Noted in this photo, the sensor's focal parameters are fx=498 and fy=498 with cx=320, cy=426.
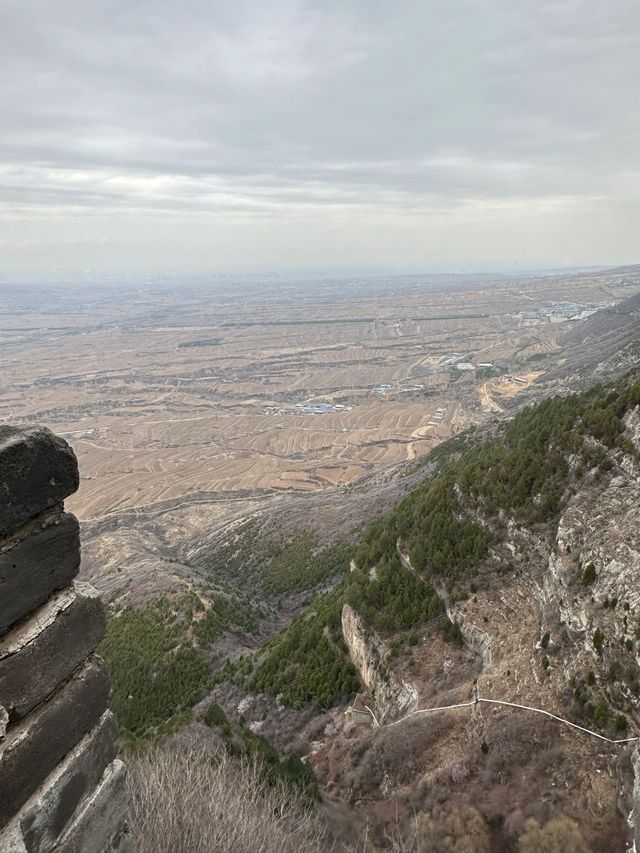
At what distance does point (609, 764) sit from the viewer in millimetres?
10930

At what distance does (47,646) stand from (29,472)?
148 centimetres

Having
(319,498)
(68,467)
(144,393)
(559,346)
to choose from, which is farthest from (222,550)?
(559,346)

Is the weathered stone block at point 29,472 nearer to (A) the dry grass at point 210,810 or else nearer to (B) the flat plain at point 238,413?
(A) the dry grass at point 210,810

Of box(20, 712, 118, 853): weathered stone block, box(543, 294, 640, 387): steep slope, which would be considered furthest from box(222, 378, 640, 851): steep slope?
box(543, 294, 640, 387): steep slope

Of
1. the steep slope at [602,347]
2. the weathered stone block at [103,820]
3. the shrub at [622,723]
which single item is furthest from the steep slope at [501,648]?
the steep slope at [602,347]

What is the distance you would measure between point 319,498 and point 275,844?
151 ft

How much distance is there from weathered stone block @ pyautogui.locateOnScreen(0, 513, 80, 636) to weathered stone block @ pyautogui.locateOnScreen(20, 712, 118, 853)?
139 cm

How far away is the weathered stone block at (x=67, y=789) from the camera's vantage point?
3.95 meters

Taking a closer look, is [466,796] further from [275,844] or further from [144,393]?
[144,393]

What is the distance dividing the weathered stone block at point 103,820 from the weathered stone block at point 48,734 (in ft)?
2.03

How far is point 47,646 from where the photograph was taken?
4125 mm

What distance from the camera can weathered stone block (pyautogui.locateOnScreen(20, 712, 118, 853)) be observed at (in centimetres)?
395

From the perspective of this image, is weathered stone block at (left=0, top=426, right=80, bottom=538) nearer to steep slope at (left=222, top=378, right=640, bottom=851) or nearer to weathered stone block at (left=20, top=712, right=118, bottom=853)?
weathered stone block at (left=20, top=712, right=118, bottom=853)

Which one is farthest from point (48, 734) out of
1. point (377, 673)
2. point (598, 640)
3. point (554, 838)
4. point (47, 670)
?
point (377, 673)
